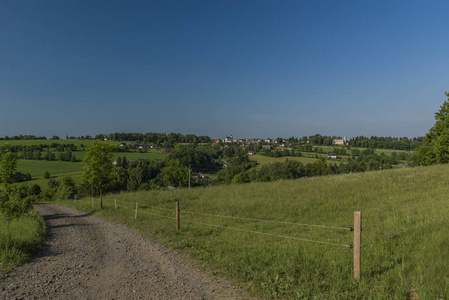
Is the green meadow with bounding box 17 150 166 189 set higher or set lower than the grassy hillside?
lower

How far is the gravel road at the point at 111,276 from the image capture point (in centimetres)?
552

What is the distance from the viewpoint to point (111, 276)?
6.59 m

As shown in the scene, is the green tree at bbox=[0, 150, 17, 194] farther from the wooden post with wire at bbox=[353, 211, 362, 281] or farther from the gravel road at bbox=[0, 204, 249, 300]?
the wooden post with wire at bbox=[353, 211, 362, 281]

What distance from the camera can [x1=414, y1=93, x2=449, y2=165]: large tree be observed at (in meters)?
33.4

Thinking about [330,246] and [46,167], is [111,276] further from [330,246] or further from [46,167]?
[46,167]

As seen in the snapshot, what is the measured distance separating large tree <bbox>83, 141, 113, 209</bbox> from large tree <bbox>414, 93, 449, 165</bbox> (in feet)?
143

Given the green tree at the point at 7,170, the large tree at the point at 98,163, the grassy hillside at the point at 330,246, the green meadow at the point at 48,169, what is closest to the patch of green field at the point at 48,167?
the green meadow at the point at 48,169

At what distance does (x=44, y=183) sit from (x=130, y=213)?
2660 inches

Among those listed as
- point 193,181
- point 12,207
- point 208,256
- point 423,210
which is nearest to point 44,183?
point 193,181

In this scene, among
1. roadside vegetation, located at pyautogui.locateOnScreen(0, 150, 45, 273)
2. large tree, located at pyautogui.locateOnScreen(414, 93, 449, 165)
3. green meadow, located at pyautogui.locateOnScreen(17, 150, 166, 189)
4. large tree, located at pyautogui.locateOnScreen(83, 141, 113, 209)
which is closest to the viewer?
roadside vegetation, located at pyautogui.locateOnScreen(0, 150, 45, 273)

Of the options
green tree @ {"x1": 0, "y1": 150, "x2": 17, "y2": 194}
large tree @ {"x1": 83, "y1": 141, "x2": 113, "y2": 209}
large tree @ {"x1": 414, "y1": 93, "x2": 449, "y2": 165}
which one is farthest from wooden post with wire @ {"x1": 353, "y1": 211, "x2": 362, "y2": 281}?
large tree @ {"x1": 414, "y1": 93, "x2": 449, "y2": 165}

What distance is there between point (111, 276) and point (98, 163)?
1575cm

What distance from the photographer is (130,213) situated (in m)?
16.7

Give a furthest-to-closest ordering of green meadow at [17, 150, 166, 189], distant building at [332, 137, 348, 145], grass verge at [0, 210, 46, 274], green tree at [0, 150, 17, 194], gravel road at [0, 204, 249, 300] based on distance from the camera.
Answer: distant building at [332, 137, 348, 145] < green meadow at [17, 150, 166, 189] < green tree at [0, 150, 17, 194] < grass verge at [0, 210, 46, 274] < gravel road at [0, 204, 249, 300]
